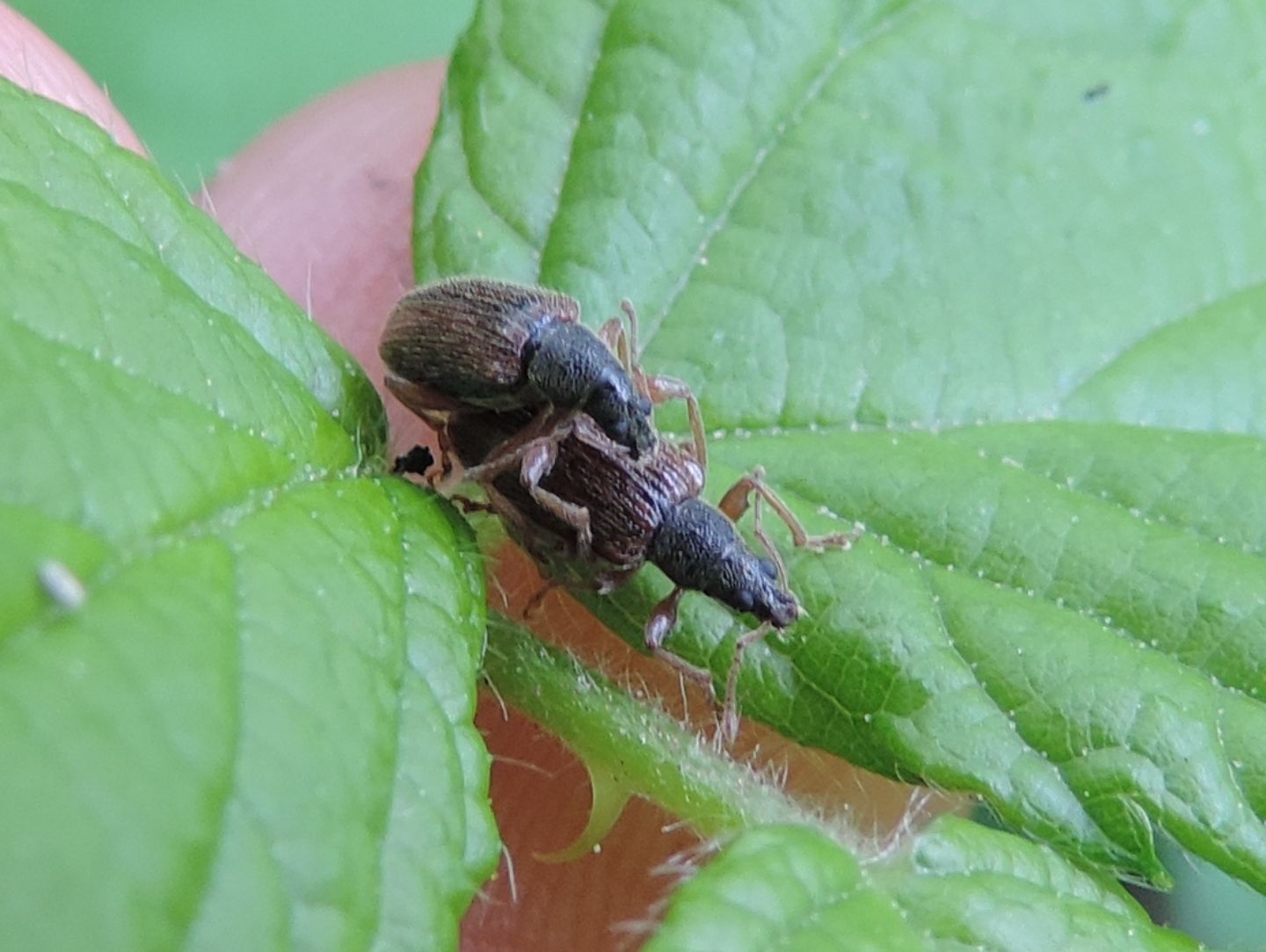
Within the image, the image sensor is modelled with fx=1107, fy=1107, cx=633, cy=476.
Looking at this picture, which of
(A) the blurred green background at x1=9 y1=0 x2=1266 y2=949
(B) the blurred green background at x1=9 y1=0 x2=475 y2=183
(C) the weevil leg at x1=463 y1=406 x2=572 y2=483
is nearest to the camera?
(C) the weevil leg at x1=463 y1=406 x2=572 y2=483

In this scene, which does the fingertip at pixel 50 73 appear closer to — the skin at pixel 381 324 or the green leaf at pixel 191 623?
the skin at pixel 381 324

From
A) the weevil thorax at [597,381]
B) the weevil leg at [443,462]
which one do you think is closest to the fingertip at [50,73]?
the weevil leg at [443,462]

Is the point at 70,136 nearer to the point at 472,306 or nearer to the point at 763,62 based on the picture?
the point at 472,306

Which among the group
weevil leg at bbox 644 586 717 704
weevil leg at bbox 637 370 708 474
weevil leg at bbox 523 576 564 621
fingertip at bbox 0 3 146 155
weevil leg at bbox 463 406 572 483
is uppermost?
fingertip at bbox 0 3 146 155

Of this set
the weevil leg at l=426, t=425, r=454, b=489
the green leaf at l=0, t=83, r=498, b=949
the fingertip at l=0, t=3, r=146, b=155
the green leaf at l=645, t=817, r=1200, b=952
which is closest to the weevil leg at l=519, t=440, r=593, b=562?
the weevil leg at l=426, t=425, r=454, b=489

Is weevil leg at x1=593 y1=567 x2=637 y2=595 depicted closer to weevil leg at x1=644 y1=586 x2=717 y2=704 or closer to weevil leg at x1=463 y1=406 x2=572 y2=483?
weevil leg at x1=644 y1=586 x2=717 y2=704
